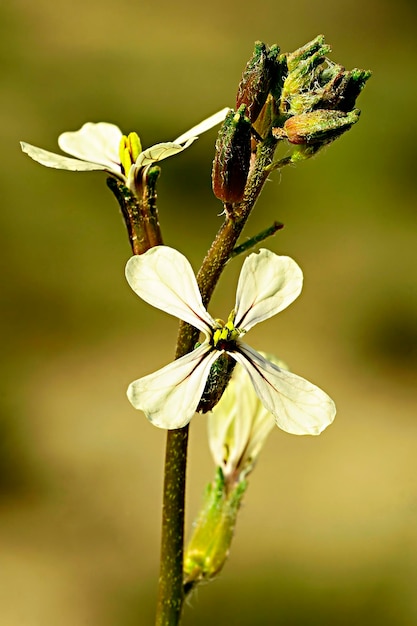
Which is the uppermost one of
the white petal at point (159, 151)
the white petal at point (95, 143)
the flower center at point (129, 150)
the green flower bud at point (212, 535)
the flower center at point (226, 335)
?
the white petal at point (95, 143)

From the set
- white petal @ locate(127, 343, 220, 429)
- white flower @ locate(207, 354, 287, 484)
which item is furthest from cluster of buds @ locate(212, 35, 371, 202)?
white flower @ locate(207, 354, 287, 484)

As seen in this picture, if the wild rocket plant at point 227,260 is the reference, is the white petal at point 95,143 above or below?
above

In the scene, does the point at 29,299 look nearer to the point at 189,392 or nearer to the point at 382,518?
the point at 382,518

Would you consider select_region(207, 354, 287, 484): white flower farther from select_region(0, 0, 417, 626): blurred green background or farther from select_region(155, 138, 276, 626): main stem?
select_region(0, 0, 417, 626): blurred green background

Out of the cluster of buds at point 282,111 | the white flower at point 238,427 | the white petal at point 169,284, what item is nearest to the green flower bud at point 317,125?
the cluster of buds at point 282,111

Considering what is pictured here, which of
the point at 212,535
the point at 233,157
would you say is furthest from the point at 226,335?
the point at 212,535

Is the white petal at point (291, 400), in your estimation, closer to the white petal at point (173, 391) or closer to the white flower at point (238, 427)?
the white petal at point (173, 391)

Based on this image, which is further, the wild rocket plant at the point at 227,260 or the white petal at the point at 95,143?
the white petal at the point at 95,143
